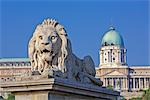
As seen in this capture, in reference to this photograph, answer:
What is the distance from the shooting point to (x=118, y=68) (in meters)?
174

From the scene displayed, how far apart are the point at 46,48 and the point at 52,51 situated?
0.17m

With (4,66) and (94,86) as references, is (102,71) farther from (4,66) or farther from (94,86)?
(94,86)

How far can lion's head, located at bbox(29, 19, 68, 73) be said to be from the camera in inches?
603

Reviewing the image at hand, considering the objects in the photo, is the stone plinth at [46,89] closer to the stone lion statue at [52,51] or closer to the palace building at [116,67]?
the stone lion statue at [52,51]

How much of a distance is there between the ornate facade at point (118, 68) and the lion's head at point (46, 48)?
150 metres

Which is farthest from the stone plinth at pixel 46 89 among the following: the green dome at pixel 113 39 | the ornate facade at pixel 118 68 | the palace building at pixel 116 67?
the green dome at pixel 113 39

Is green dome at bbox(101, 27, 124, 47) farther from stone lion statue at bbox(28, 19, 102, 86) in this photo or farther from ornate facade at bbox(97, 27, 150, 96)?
stone lion statue at bbox(28, 19, 102, 86)

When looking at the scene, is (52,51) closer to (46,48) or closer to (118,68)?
(46,48)

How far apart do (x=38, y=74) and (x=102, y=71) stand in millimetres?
155329

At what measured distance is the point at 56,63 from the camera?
1555cm

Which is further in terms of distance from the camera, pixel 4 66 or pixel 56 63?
pixel 4 66

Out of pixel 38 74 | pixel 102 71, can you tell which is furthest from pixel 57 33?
pixel 102 71

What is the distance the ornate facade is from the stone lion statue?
492 feet

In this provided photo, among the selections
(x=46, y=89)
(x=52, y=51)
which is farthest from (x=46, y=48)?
(x=46, y=89)
